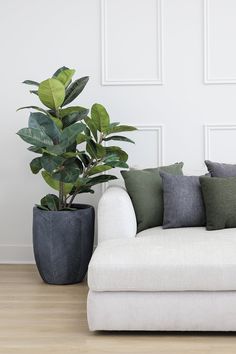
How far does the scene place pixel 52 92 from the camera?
4.29 metres

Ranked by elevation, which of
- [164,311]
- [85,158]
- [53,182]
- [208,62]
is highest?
[208,62]

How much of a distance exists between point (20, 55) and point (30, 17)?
0.94 ft

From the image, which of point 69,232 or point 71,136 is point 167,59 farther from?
point 69,232

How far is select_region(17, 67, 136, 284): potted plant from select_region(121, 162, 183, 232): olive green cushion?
0.13 m

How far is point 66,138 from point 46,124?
15 cm

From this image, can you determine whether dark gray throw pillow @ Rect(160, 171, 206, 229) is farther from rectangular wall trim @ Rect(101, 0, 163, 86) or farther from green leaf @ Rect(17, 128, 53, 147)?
rectangular wall trim @ Rect(101, 0, 163, 86)

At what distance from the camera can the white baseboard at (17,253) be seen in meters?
5.17

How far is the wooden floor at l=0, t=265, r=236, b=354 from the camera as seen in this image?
3242 mm

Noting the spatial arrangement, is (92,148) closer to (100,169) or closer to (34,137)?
(100,169)

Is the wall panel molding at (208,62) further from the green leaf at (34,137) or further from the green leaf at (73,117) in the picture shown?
the green leaf at (34,137)

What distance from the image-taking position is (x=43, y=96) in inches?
170

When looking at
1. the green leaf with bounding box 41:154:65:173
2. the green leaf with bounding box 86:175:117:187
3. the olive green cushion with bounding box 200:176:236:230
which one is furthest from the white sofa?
the green leaf with bounding box 86:175:117:187

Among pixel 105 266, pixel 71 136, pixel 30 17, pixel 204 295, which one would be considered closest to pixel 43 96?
pixel 71 136

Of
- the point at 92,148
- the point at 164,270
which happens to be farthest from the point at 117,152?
the point at 164,270
